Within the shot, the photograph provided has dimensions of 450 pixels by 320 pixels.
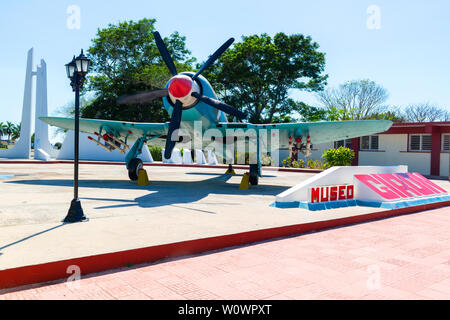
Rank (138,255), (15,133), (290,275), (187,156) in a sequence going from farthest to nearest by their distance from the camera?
(15,133) < (187,156) < (138,255) < (290,275)

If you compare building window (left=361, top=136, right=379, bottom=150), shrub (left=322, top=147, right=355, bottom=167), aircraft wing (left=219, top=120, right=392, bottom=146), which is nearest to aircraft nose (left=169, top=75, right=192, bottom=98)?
aircraft wing (left=219, top=120, right=392, bottom=146)

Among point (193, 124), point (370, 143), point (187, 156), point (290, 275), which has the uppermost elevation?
point (193, 124)

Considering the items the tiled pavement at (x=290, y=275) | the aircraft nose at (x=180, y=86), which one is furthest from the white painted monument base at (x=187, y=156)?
the tiled pavement at (x=290, y=275)

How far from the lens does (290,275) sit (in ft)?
14.1

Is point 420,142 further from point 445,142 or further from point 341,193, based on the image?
A: point 341,193

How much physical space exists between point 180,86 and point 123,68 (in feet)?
114

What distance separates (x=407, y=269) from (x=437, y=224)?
402cm

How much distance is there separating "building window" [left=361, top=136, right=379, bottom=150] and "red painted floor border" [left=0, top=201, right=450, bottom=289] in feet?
72.3

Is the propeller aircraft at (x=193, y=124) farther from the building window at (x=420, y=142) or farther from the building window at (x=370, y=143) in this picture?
the building window at (x=370, y=143)

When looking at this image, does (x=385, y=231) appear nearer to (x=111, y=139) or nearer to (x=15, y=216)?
(x=15, y=216)

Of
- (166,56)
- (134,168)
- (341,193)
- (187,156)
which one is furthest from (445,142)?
(134,168)

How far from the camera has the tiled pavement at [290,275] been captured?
3.71 metres
